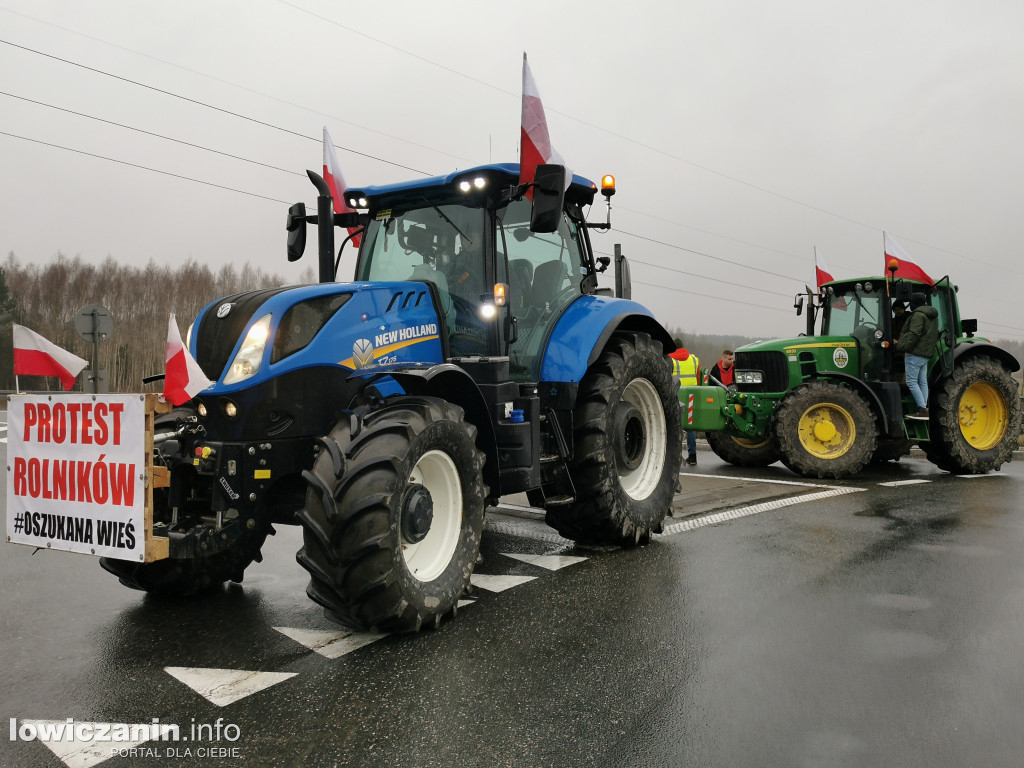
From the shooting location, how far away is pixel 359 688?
3.34 metres

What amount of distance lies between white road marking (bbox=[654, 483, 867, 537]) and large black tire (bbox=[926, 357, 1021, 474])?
2.25 meters

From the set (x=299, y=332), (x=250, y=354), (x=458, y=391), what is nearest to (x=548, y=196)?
(x=458, y=391)

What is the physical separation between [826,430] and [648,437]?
4.37 m

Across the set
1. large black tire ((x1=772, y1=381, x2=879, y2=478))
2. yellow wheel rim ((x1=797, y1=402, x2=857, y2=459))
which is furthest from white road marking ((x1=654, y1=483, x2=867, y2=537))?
yellow wheel rim ((x1=797, y1=402, x2=857, y2=459))

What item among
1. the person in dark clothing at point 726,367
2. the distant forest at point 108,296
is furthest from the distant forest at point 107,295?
the person in dark clothing at point 726,367

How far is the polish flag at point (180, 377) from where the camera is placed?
366 cm

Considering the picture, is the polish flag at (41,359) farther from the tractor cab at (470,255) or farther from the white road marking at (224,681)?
the tractor cab at (470,255)

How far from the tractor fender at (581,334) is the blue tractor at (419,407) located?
0.01m

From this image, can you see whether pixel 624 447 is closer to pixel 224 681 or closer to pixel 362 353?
pixel 362 353

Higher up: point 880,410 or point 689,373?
point 689,373

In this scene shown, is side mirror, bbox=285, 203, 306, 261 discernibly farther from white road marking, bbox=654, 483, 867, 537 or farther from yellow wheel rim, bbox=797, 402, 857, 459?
yellow wheel rim, bbox=797, 402, 857, 459

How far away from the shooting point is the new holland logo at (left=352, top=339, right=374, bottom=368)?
4.38 metres

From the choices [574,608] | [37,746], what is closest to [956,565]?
[574,608]

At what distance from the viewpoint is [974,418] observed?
10.9 meters
